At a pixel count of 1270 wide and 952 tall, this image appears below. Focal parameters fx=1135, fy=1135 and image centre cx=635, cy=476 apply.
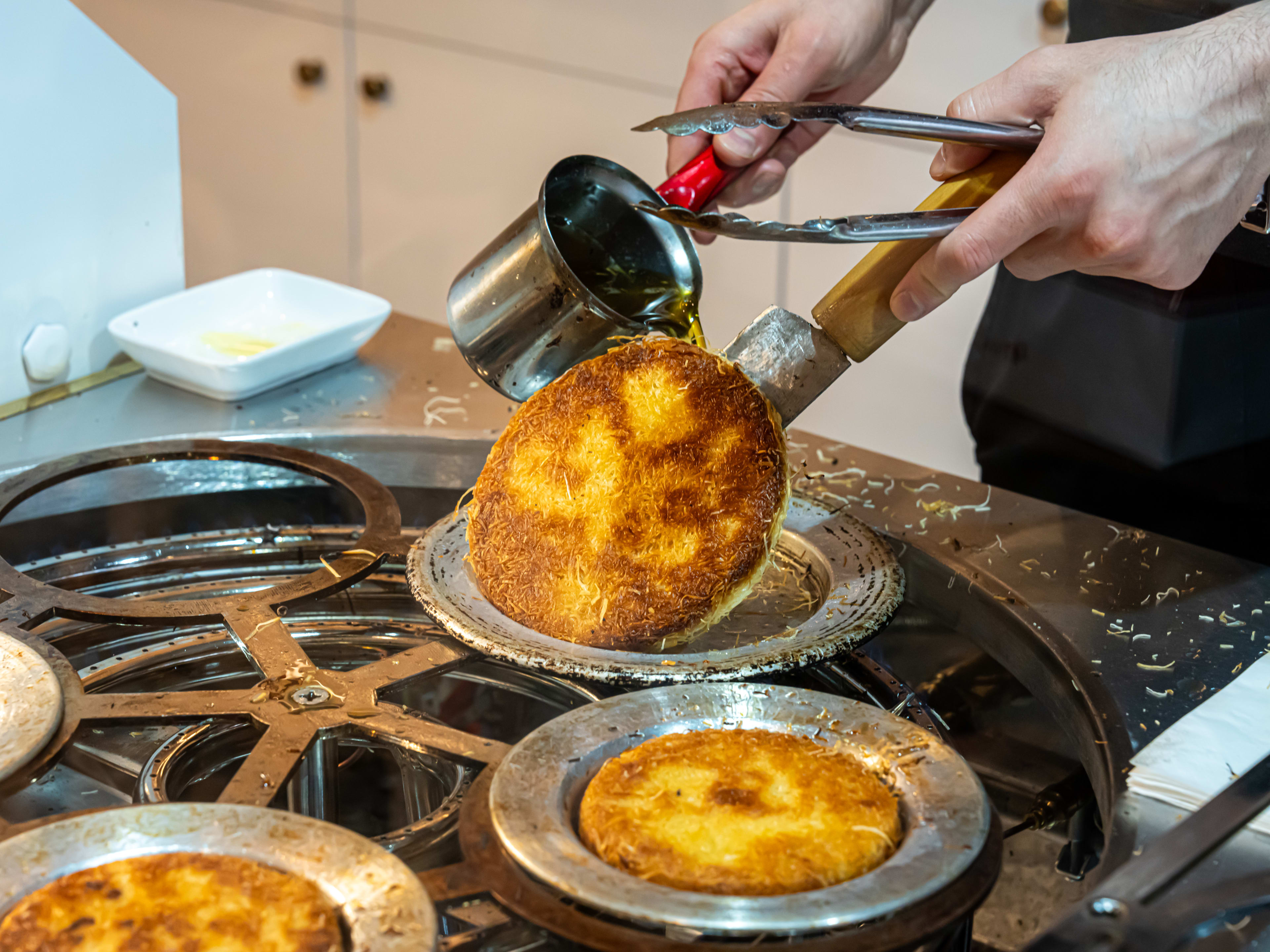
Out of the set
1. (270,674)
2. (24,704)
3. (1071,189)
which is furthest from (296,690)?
(1071,189)

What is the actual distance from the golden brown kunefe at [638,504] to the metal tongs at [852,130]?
130 mm

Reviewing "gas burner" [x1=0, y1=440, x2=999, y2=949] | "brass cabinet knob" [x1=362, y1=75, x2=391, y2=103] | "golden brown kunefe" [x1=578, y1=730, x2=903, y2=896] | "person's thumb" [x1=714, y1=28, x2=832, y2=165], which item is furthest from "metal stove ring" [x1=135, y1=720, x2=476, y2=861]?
"brass cabinet knob" [x1=362, y1=75, x2=391, y2=103]

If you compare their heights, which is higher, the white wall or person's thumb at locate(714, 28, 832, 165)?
person's thumb at locate(714, 28, 832, 165)

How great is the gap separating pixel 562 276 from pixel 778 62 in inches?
17.3

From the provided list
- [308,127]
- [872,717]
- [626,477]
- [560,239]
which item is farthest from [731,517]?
[308,127]

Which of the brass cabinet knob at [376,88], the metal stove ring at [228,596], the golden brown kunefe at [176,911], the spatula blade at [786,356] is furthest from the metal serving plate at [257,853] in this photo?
the brass cabinet knob at [376,88]

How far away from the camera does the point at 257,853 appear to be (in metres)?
0.55

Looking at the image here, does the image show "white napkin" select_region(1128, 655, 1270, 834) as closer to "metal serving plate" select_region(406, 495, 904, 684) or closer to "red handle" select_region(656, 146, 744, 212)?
"metal serving plate" select_region(406, 495, 904, 684)

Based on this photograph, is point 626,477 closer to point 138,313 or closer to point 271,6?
point 138,313

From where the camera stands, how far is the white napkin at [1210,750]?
659 mm

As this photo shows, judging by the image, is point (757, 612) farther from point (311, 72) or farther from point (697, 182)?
point (311, 72)

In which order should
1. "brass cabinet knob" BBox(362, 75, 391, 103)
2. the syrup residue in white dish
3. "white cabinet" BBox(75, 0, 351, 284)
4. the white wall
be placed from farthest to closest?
"white cabinet" BBox(75, 0, 351, 284) → "brass cabinet knob" BBox(362, 75, 391, 103) → the syrup residue in white dish → the white wall

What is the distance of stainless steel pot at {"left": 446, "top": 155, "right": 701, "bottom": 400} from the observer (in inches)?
37.7

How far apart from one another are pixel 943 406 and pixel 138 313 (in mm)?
1702
